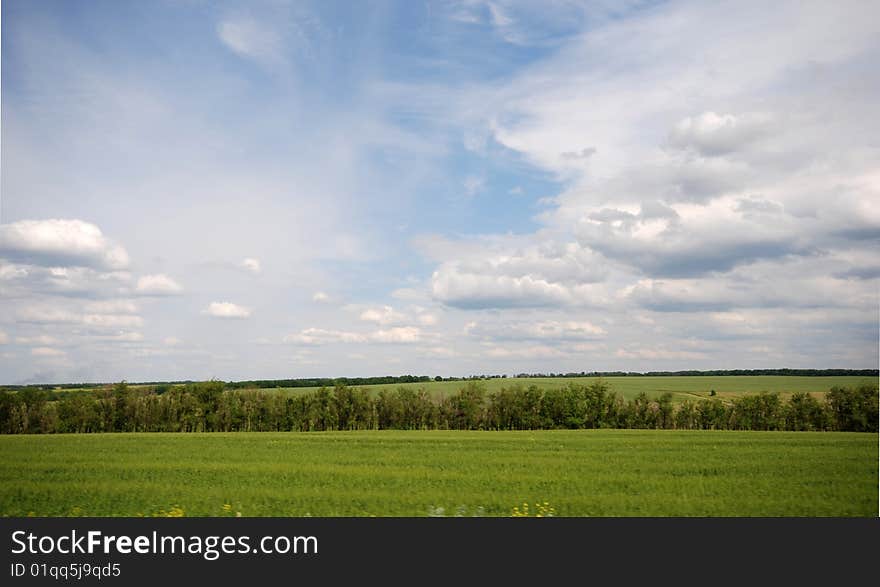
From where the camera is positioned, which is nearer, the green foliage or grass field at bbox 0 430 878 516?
grass field at bbox 0 430 878 516

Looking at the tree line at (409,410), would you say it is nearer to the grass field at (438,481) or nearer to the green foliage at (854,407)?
the green foliage at (854,407)

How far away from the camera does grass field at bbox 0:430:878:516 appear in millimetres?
16641

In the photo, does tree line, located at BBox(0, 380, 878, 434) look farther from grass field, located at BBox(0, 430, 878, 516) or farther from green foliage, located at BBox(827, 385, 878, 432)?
grass field, located at BBox(0, 430, 878, 516)

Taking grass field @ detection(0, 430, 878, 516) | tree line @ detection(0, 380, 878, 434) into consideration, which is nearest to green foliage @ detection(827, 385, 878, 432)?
tree line @ detection(0, 380, 878, 434)

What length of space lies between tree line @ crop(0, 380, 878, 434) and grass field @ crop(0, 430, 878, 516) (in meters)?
44.2

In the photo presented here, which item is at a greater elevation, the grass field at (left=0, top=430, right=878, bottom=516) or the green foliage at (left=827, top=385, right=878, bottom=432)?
the grass field at (left=0, top=430, right=878, bottom=516)

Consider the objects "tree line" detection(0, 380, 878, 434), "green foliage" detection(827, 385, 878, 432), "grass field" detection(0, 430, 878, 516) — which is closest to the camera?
"grass field" detection(0, 430, 878, 516)

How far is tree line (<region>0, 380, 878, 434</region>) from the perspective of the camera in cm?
7456

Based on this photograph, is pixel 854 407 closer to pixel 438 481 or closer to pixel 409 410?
pixel 409 410

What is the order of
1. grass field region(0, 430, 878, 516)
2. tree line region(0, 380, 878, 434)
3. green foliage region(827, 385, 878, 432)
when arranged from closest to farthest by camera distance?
grass field region(0, 430, 878, 516), green foliage region(827, 385, 878, 432), tree line region(0, 380, 878, 434)

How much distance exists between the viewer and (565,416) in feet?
261

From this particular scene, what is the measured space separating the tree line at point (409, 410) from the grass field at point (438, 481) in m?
44.2

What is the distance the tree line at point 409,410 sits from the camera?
74562 millimetres
